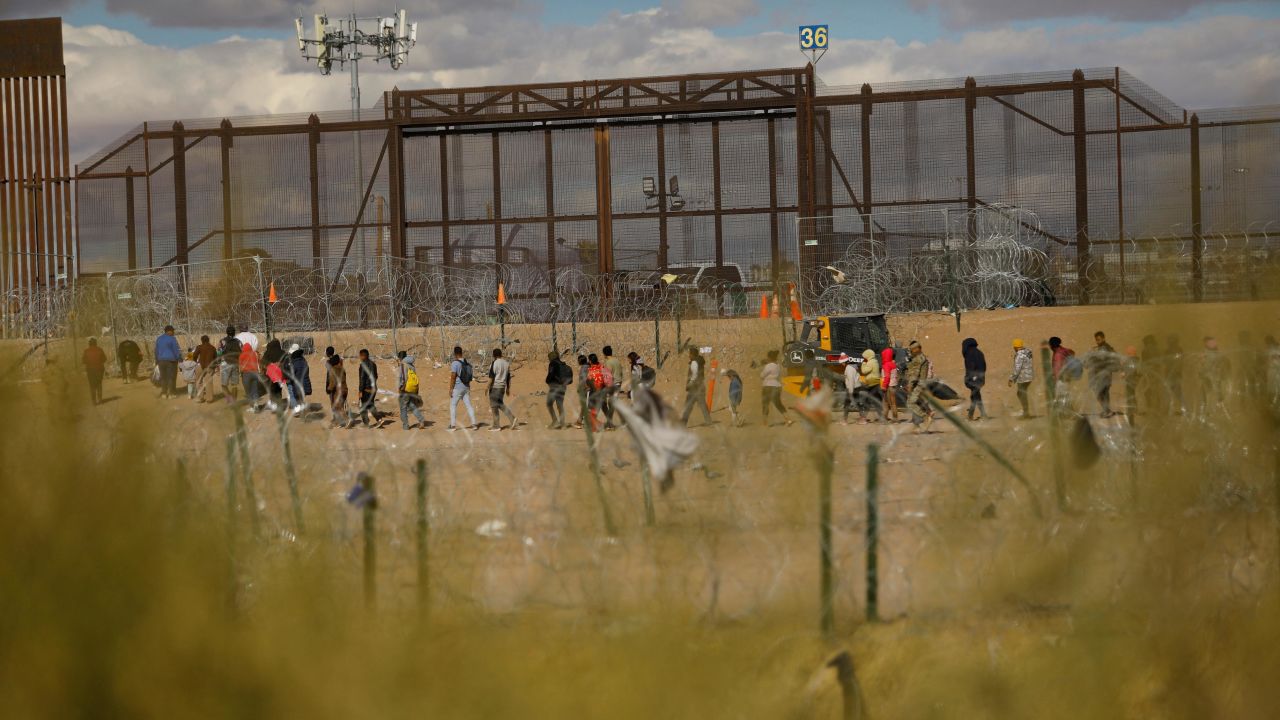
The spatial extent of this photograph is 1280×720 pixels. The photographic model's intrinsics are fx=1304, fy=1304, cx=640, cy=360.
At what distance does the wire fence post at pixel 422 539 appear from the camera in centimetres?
521

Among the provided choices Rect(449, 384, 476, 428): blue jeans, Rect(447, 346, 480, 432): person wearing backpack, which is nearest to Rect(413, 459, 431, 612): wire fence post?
Rect(449, 384, 476, 428): blue jeans

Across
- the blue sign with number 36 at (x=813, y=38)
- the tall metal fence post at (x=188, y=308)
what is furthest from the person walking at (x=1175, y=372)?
the blue sign with number 36 at (x=813, y=38)

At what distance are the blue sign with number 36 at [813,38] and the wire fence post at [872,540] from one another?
2287 cm

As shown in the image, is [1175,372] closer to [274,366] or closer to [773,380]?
[773,380]

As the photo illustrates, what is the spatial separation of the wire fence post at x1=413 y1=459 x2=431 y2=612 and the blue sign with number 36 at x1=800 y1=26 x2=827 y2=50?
75.8 feet

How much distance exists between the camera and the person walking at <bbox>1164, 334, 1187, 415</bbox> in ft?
17.6

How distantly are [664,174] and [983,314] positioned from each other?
7764mm

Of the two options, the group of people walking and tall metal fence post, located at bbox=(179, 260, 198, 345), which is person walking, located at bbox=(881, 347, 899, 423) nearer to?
the group of people walking

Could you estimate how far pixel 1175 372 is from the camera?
5441 millimetres

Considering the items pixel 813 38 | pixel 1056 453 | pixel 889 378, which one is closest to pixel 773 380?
pixel 889 378

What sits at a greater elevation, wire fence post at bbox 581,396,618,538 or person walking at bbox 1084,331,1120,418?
person walking at bbox 1084,331,1120,418

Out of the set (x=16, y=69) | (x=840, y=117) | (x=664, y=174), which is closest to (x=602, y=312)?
(x=664, y=174)

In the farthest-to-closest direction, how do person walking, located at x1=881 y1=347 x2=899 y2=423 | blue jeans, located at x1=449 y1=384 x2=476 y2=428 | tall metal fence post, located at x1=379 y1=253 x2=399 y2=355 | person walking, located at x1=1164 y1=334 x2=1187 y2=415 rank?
tall metal fence post, located at x1=379 y1=253 x2=399 y2=355, blue jeans, located at x1=449 y1=384 x2=476 y2=428, person walking, located at x1=881 y1=347 x2=899 y2=423, person walking, located at x1=1164 y1=334 x2=1187 y2=415

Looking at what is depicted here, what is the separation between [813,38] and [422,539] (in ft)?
77.3
